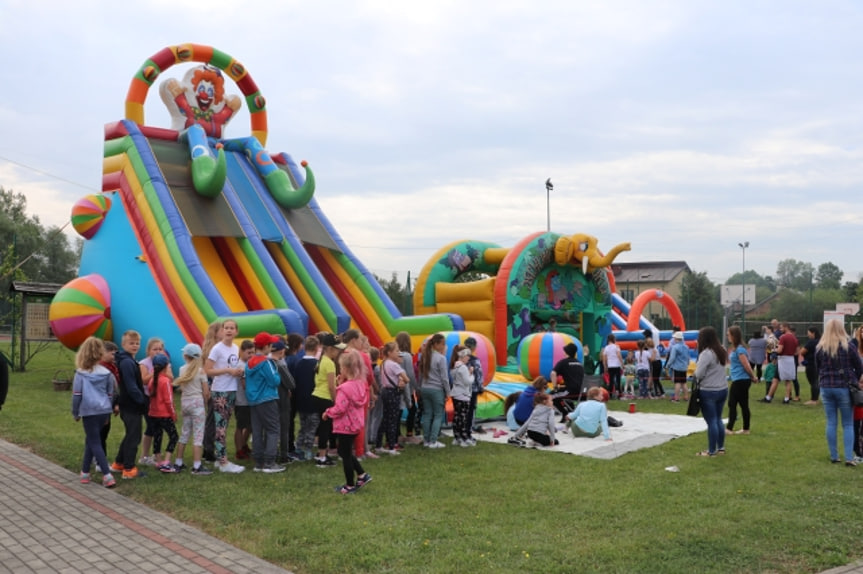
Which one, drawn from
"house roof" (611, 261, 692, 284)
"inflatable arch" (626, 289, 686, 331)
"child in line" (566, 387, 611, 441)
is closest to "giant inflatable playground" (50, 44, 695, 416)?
"child in line" (566, 387, 611, 441)

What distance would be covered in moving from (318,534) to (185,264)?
25.5 ft

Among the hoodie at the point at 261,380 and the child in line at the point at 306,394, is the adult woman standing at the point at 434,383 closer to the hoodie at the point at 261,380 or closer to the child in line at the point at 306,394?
the child in line at the point at 306,394

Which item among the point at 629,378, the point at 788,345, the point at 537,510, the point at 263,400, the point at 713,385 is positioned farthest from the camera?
the point at 629,378

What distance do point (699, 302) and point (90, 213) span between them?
121ft

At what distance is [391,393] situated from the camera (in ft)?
27.9

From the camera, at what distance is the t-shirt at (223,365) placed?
24.0 ft

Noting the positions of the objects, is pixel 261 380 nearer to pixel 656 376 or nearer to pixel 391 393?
pixel 391 393

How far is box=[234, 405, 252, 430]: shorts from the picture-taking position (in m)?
7.71

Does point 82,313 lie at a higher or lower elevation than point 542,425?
higher

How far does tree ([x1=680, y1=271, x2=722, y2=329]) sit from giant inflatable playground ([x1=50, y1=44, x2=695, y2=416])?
17591 mm

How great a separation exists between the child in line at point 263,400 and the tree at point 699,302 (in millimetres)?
27469

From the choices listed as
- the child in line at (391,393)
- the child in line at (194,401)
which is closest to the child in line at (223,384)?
the child in line at (194,401)

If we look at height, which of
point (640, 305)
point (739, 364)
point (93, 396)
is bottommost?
point (93, 396)

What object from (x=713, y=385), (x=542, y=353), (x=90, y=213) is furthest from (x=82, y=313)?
(x=713, y=385)
